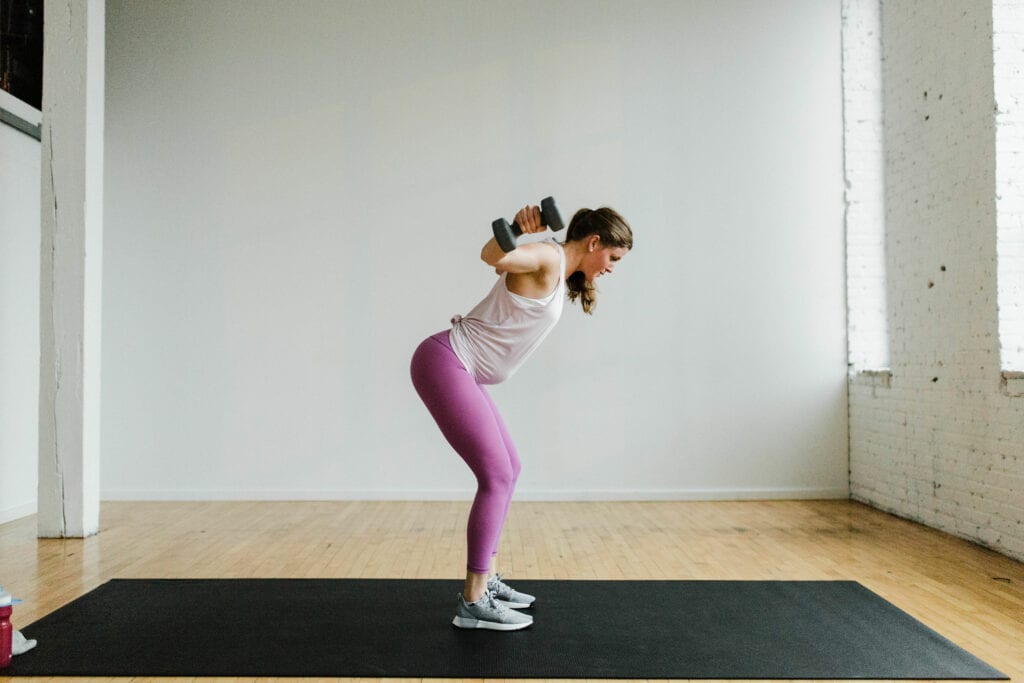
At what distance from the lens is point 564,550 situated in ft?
12.3

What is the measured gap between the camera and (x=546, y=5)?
17.1 feet

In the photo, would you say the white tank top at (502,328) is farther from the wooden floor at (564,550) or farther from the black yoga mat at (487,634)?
the wooden floor at (564,550)

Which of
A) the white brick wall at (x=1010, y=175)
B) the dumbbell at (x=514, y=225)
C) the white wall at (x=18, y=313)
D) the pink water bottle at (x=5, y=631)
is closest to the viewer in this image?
the pink water bottle at (x=5, y=631)

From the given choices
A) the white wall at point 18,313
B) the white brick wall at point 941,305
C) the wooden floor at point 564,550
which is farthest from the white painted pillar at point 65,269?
the white brick wall at point 941,305

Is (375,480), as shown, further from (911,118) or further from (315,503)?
(911,118)

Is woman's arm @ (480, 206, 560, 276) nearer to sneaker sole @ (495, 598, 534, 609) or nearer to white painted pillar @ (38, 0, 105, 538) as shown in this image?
sneaker sole @ (495, 598, 534, 609)

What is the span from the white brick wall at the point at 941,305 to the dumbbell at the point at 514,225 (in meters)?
2.33

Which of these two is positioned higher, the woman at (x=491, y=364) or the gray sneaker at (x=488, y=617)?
the woman at (x=491, y=364)

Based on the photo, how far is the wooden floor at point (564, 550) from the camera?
2.96 meters

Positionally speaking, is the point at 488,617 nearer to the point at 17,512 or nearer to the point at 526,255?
the point at 526,255

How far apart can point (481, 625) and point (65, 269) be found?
269 centimetres

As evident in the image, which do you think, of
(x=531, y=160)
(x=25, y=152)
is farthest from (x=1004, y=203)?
(x=25, y=152)

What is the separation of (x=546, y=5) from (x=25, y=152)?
3032mm

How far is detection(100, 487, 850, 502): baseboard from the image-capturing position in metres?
5.02
